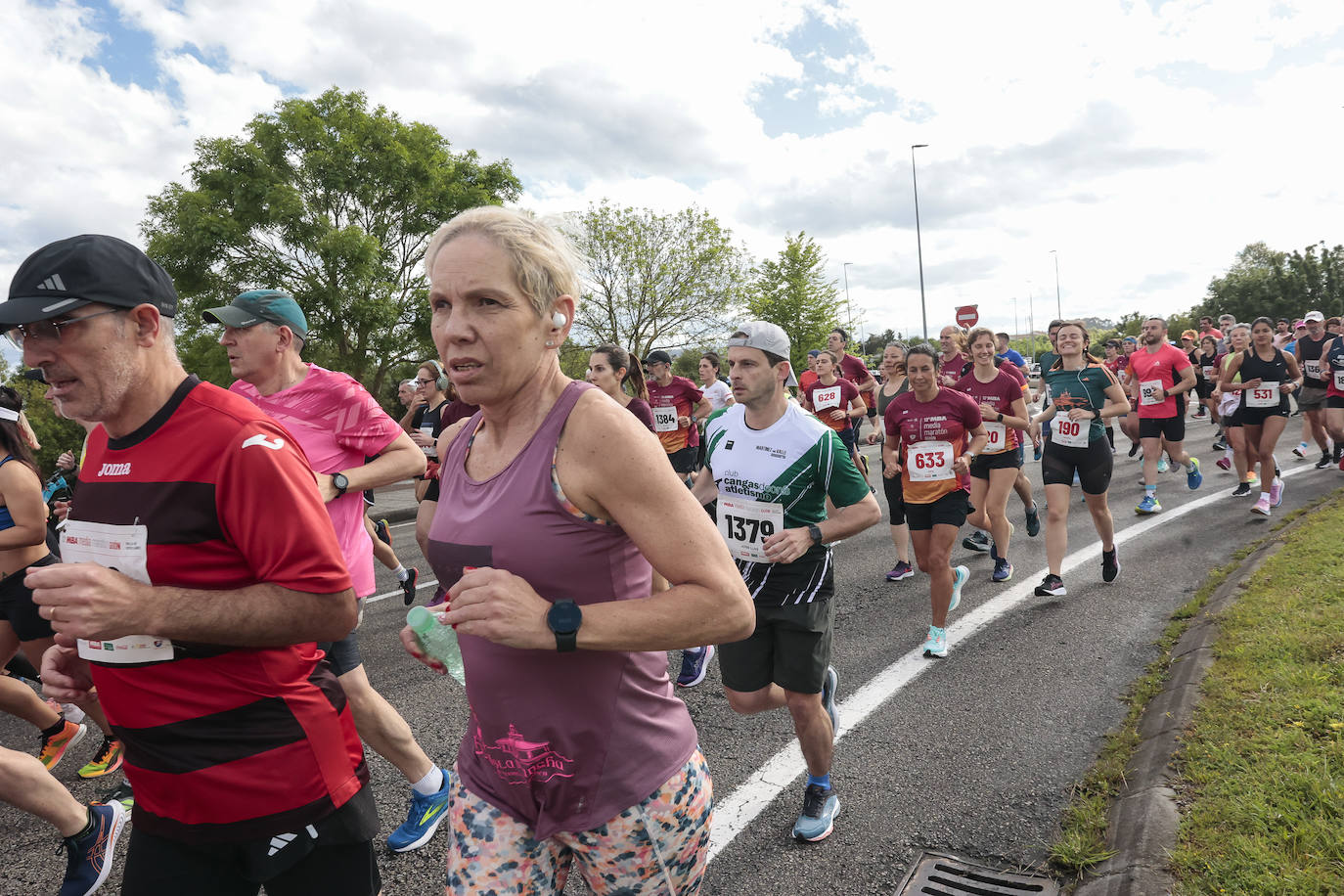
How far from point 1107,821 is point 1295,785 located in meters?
0.65

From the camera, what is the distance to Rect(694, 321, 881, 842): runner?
3.26 m

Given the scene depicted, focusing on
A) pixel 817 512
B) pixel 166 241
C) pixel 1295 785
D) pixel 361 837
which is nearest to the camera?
pixel 361 837

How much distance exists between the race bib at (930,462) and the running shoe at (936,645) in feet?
3.59

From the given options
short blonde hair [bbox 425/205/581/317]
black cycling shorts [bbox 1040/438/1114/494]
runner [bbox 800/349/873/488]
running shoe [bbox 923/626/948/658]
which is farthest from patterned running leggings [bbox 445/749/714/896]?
runner [bbox 800/349/873/488]

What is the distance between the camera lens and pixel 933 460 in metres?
5.68

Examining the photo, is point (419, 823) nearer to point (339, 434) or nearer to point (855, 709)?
point (339, 434)

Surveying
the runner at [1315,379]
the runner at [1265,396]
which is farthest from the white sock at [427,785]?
the runner at [1315,379]

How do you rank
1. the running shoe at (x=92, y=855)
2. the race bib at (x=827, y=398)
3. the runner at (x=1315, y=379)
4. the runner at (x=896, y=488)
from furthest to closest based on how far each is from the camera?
the runner at (x=1315, y=379) < the race bib at (x=827, y=398) < the runner at (x=896, y=488) < the running shoe at (x=92, y=855)

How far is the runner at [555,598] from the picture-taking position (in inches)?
56.4

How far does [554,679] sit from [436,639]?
0.28 metres

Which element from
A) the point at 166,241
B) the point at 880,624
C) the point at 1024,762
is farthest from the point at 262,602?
the point at 166,241

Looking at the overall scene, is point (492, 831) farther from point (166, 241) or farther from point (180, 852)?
point (166, 241)

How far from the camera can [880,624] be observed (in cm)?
586

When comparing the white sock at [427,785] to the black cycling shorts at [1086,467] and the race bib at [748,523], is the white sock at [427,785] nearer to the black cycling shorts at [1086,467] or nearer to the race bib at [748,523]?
the race bib at [748,523]
